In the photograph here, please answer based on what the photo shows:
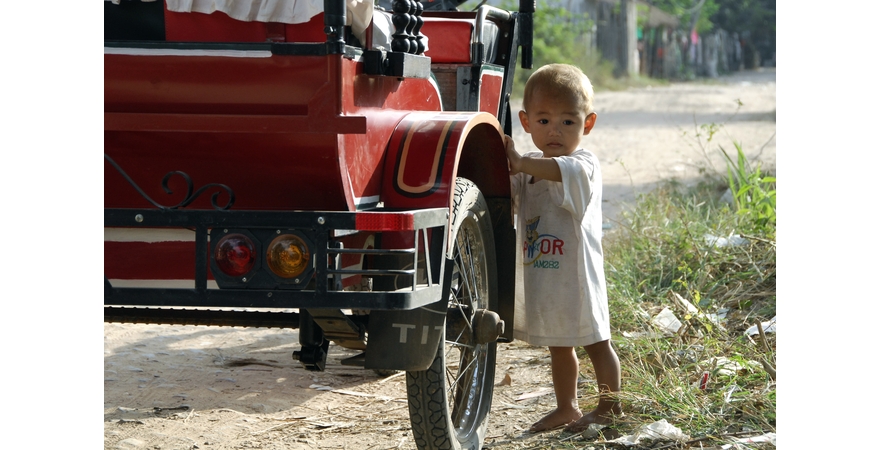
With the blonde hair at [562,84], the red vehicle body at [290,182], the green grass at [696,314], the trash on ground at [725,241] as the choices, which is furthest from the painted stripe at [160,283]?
the trash on ground at [725,241]

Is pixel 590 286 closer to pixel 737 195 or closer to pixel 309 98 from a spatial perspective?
pixel 309 98

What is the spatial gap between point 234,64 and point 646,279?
3.26 metres

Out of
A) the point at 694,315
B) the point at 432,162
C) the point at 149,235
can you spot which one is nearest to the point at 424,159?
the point at 432,162

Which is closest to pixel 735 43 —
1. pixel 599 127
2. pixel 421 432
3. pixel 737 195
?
pixel 599 127

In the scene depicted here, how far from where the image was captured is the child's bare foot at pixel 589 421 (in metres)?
3.40

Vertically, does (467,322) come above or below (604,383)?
above

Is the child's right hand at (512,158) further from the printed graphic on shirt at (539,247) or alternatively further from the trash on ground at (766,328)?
the trash on ground at (766,328)

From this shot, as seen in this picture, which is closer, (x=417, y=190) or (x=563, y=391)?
(x=417, y=190)

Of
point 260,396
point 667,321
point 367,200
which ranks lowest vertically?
point 260,396

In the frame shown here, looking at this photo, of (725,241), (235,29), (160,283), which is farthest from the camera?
(725,241)

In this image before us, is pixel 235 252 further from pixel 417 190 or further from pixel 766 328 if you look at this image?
pixel 766 328

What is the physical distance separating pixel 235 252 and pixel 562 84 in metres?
1.39

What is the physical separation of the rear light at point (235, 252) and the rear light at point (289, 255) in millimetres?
44

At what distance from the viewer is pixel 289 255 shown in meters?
2.33
